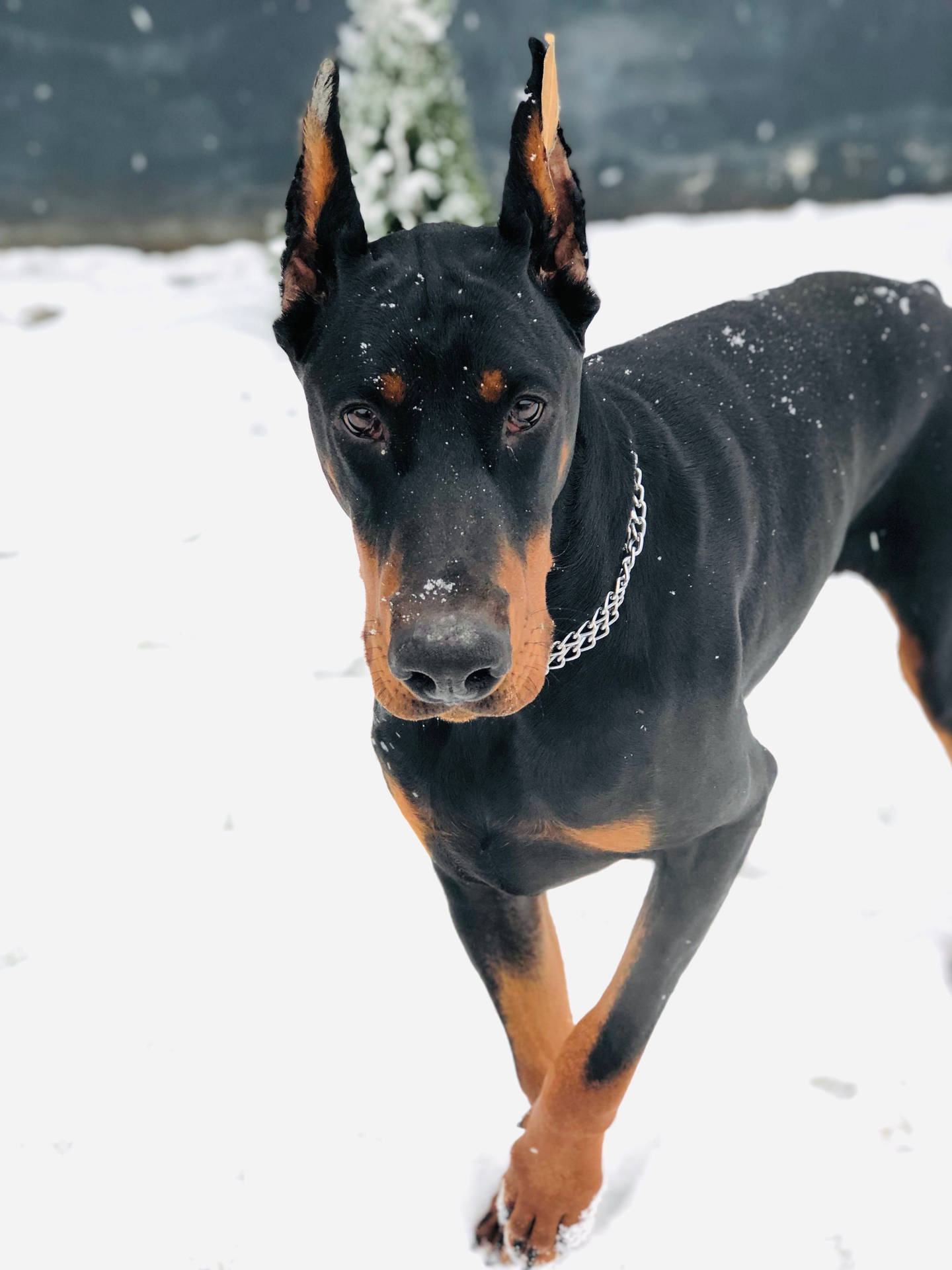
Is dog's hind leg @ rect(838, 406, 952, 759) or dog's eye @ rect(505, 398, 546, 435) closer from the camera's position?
dog's eye @ rect(505, 398, 546, 435)

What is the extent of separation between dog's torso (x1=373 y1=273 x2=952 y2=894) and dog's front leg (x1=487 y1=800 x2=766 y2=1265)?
137 millimetres

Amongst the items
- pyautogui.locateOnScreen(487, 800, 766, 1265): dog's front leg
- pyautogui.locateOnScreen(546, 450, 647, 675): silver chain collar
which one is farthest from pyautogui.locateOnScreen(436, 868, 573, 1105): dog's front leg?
pyautogui.locateOnScreen(546, 450, 647, 675): silver chain collar

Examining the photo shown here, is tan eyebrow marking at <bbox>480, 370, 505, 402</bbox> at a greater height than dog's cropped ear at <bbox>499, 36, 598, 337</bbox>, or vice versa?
dog's cropped ear at <bbox>499, 36, 598, 337</bbox>

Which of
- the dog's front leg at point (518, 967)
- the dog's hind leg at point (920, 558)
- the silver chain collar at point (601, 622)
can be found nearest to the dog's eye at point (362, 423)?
the silver chain collar at point (601, 622)

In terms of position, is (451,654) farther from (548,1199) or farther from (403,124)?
(403,124)

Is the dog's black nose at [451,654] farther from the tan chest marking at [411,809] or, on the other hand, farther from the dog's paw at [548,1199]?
the dog's paw at [548,1199]

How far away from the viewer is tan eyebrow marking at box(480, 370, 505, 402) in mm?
1634

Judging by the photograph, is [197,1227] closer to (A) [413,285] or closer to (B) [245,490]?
(A) [413,285]

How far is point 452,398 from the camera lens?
5.39ft

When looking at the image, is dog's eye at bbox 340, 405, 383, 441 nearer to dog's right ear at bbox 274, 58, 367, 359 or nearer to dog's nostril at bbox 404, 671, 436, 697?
dog's right ear at bbox 274, 58, 367, 359

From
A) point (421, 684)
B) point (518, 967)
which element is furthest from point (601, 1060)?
point (421, 684)

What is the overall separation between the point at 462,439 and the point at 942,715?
1.74m

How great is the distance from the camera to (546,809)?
6.26 feet

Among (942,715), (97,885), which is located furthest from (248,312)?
(942,715)
